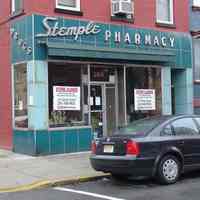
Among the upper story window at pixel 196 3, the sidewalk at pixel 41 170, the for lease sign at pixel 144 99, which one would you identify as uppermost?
the upper story window at pixel 196 3

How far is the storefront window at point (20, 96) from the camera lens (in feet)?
51.8

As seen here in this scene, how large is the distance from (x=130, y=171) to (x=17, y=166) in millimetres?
4177

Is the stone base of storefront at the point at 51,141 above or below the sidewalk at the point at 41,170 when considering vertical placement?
above

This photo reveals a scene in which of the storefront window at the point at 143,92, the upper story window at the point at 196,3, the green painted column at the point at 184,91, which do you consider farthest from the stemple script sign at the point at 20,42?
the upper story window at the point at 196,3

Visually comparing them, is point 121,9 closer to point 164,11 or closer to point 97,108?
point 164,11

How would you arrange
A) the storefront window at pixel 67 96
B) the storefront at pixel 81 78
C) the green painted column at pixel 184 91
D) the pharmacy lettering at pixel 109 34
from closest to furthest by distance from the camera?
the storefront at pixel 81 78 → the pharmacy lettering at pixel 109 34 → the storefront window at pixel 67 96 → the green painted column at pixel 184 91

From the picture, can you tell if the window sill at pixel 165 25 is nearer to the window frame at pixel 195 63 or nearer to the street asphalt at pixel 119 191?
the window frame at pixel 195 63

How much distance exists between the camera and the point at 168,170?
10625mm

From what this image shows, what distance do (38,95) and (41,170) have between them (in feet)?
10.4

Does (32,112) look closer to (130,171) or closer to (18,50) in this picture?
(18,50)

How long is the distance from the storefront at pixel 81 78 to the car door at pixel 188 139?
5.22 meters

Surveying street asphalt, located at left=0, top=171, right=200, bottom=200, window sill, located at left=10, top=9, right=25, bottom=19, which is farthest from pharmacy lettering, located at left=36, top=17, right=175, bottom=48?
street asphalt, located at left=0, top=171, right=200, bottom=200

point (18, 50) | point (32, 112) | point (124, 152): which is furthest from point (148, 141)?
point (18, 50)

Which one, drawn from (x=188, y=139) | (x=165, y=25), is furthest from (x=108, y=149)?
(x=165, y=25)
